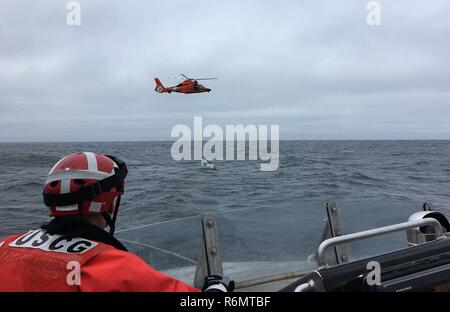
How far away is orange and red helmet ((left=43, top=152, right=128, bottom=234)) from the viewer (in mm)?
1930

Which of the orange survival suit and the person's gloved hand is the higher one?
the orange survival suit

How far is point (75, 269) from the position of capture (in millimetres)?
1569

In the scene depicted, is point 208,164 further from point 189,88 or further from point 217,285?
point 217,285

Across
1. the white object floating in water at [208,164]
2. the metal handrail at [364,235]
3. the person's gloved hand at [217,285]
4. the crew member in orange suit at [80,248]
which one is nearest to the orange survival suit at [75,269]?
the crew member in orange suit at [80,248]

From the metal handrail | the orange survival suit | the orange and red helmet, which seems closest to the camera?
the orange survival suit

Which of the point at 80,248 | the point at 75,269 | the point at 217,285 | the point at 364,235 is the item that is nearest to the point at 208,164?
the point at 364,235

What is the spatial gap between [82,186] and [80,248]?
1.20 ft

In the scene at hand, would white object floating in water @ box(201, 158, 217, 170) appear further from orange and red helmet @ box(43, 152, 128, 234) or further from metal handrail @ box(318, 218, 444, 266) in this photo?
orange and red helmet @ box(43, 152, 128, 234)

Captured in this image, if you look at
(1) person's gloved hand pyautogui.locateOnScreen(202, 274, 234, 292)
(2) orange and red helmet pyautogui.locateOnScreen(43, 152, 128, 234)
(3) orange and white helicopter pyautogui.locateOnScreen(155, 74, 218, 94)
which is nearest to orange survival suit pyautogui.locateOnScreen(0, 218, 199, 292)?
(2) orange and red helmet pyautogui.locateOnScreen(43, 152, 128, 234)

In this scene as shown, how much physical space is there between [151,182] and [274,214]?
63.0 ft

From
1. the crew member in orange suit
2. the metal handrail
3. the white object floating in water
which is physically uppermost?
the crew member in orange suit

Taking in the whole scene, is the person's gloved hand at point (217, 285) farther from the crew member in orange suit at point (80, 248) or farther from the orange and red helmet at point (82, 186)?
the orange and red helmet at point (82, 186)

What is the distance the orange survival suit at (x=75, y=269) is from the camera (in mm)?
1550
